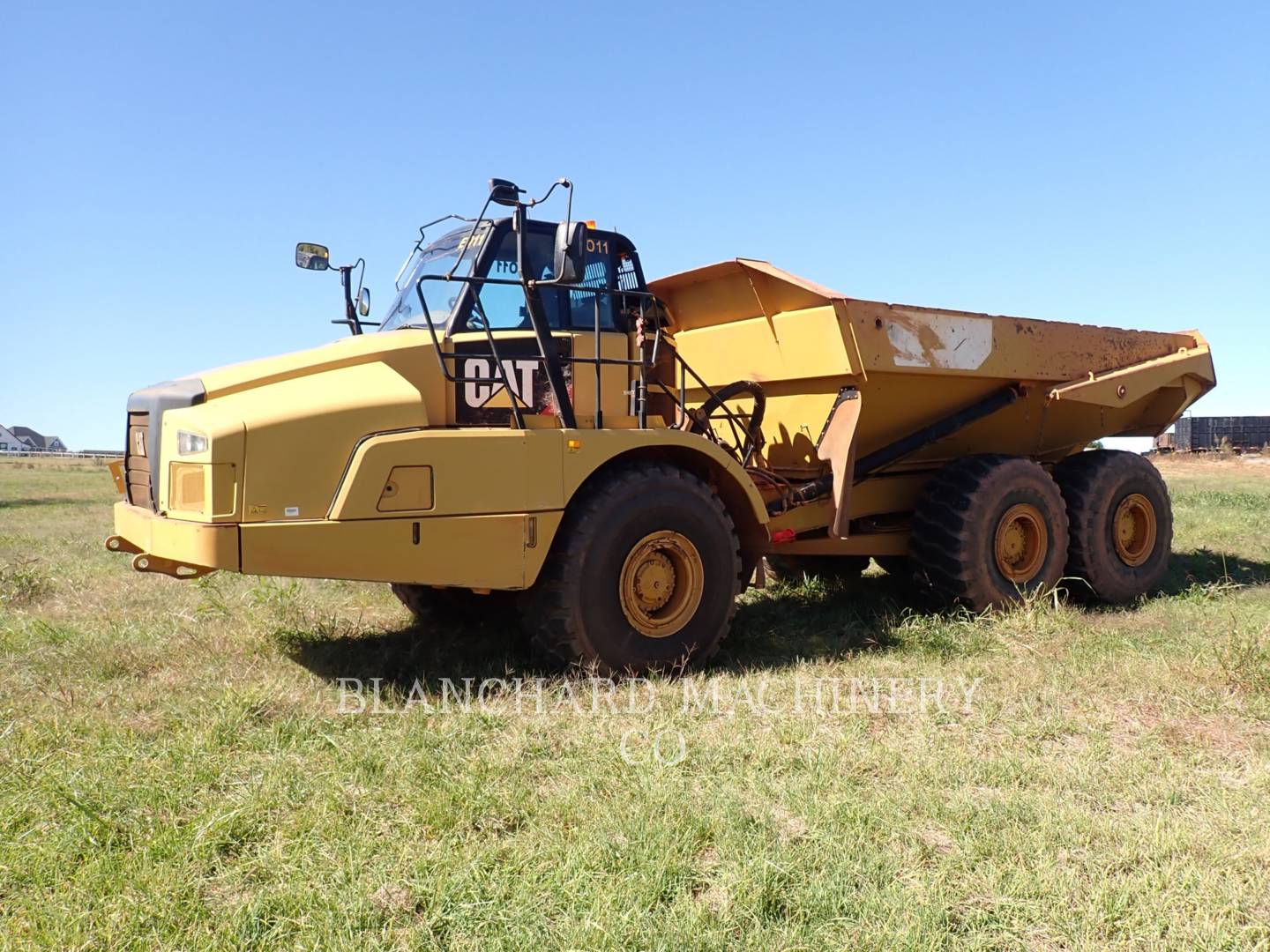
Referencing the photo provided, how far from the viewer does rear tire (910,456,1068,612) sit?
6.73 m

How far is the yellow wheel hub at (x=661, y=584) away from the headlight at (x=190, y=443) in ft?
7.01

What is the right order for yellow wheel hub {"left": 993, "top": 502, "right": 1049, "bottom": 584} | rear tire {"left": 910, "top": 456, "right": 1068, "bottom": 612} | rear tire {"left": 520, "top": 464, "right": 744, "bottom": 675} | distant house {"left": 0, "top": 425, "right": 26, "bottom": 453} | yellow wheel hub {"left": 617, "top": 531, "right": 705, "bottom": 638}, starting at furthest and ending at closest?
distant house {"left": 0, "top": 425, "right": 26, "bottom": 453}, yellow wheel hub {"left": 993, "top": 502, "right": 1049, "bottom": 584}, rear tire {"left": 910, "top": 456, "right": 1068, "bottom": 612}, yellow wheel hub {"left": 617, "top": 531, "right": 705, "bottom": 638}, rear tire {"left": 520, "top": 464, "right": 744, "bottom": 675}

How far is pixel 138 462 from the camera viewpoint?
5.28m

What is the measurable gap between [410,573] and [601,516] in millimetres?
1034

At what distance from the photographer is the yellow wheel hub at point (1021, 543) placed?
7004 millimetres

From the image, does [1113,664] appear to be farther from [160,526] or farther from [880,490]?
[160,526]

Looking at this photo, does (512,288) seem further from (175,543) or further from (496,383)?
(175,543)

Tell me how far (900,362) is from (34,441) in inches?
3815

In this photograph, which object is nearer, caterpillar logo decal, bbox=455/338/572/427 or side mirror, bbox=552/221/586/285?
side mirror, bbox=552/221/586/285

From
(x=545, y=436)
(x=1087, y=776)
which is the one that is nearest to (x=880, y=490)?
(x=545, y=436)

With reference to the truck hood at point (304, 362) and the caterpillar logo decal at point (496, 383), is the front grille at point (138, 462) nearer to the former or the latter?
the truck hood at point (304, 362)

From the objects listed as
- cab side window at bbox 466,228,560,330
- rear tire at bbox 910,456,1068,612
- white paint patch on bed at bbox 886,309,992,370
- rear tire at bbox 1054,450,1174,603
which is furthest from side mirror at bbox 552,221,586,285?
rear tire at bbox 1054,450,1174,603

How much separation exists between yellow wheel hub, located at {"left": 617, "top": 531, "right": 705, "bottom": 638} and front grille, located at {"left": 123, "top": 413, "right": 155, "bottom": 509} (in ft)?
8.13

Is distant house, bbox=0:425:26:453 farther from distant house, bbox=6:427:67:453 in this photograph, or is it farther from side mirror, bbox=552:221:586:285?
side mirror, bbox=552:221:586:285
